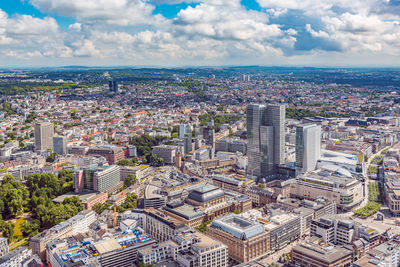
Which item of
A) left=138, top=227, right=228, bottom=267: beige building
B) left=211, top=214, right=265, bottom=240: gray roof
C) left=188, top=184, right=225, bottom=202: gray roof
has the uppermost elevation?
left=188, top=184, right=225, bottom=202: gray roof

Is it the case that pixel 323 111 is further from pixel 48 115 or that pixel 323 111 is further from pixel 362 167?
pixel 48 115

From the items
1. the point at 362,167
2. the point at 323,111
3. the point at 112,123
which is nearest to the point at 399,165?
the point at 362,167

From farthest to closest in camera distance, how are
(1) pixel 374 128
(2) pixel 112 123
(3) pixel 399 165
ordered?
(2) pixel 112 123, (1) pixel 374 128, (3) pixel 399 165

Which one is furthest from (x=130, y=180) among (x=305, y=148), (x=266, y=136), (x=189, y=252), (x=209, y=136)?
(x=189, y=252)

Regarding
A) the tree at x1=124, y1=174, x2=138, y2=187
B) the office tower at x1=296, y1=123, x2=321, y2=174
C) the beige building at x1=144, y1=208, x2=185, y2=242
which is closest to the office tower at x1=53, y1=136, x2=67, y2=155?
the tree at x1=124, y1=174, x2=138, y2=187

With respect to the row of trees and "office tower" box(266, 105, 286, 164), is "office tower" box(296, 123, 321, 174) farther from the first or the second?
the row of trees

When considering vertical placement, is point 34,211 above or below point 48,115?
below

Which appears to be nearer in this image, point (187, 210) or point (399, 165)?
Answer: point (187, 210)

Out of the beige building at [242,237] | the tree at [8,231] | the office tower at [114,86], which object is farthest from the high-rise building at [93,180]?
the office tower at [114,86]
